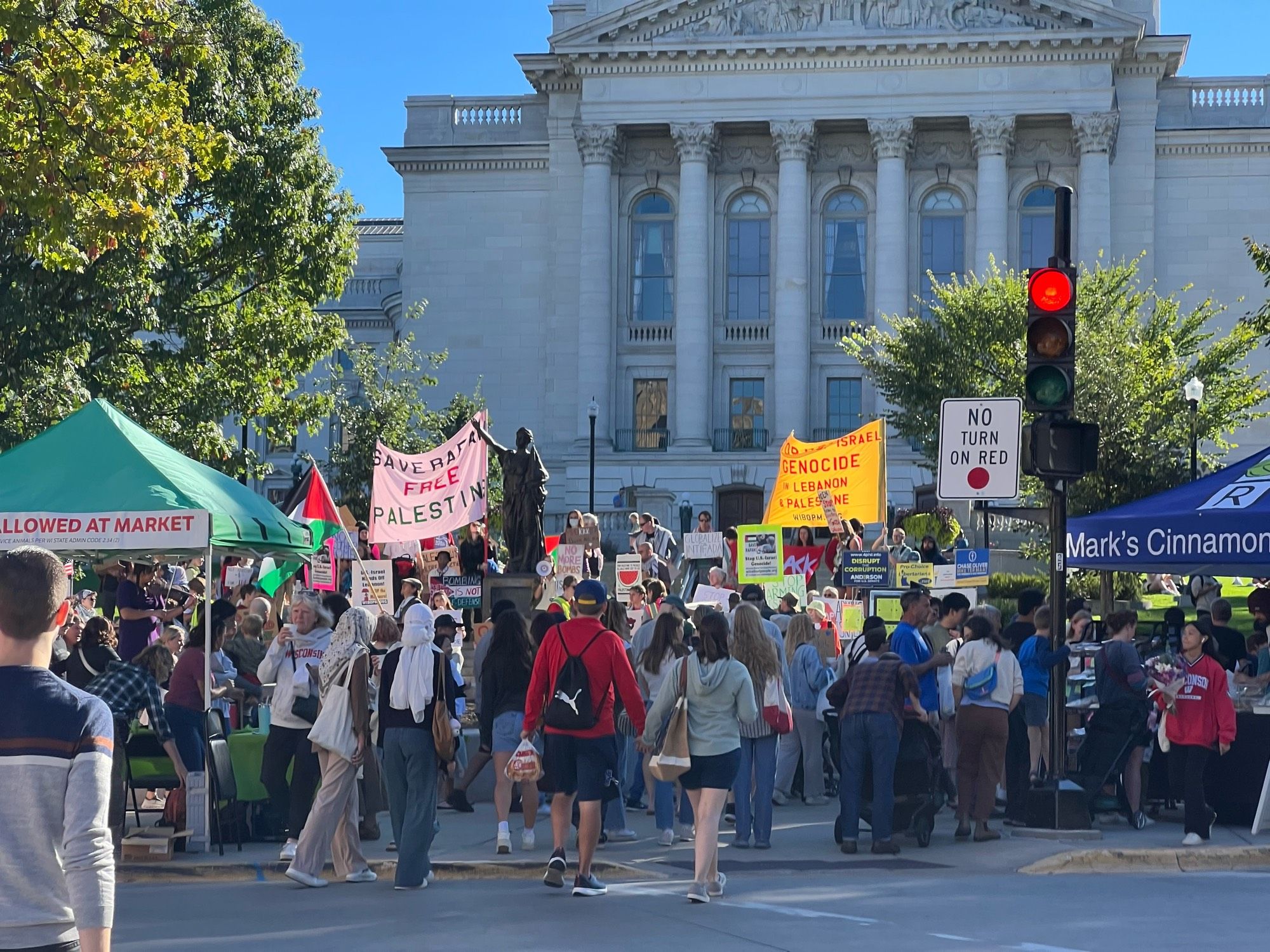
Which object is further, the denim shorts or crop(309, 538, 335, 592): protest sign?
crop(309, 538, 335, 592): protest sign

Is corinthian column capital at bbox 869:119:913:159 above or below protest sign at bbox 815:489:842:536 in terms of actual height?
above

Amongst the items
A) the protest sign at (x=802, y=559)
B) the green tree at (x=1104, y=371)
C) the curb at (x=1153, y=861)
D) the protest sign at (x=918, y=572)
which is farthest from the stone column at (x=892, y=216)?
the curb at (x=1153, y=861)

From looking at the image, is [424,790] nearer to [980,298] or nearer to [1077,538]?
[1077,538]

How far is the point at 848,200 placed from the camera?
57000 mm

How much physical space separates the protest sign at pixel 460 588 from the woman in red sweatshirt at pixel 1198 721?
10023mm

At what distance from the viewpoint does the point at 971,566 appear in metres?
18.6

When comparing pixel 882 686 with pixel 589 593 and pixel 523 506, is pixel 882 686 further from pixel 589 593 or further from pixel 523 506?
pixel 523 506

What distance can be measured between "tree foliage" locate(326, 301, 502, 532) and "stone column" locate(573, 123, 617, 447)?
3.99 meters

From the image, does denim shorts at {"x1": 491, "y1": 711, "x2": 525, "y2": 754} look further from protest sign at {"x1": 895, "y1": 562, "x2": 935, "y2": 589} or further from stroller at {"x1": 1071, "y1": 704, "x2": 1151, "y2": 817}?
protest sign at {"x1": 895, "y1": 562, "x2": 935, "y2": 589}

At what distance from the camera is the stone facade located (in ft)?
179

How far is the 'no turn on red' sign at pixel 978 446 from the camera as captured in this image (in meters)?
12.4

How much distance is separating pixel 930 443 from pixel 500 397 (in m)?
20.7

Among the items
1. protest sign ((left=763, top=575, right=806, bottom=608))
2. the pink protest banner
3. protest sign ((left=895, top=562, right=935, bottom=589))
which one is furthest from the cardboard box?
protest sign ((left=895, top=562, right=935, bottom=589))

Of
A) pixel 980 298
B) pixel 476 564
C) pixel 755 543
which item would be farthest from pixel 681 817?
pixel 980 298
